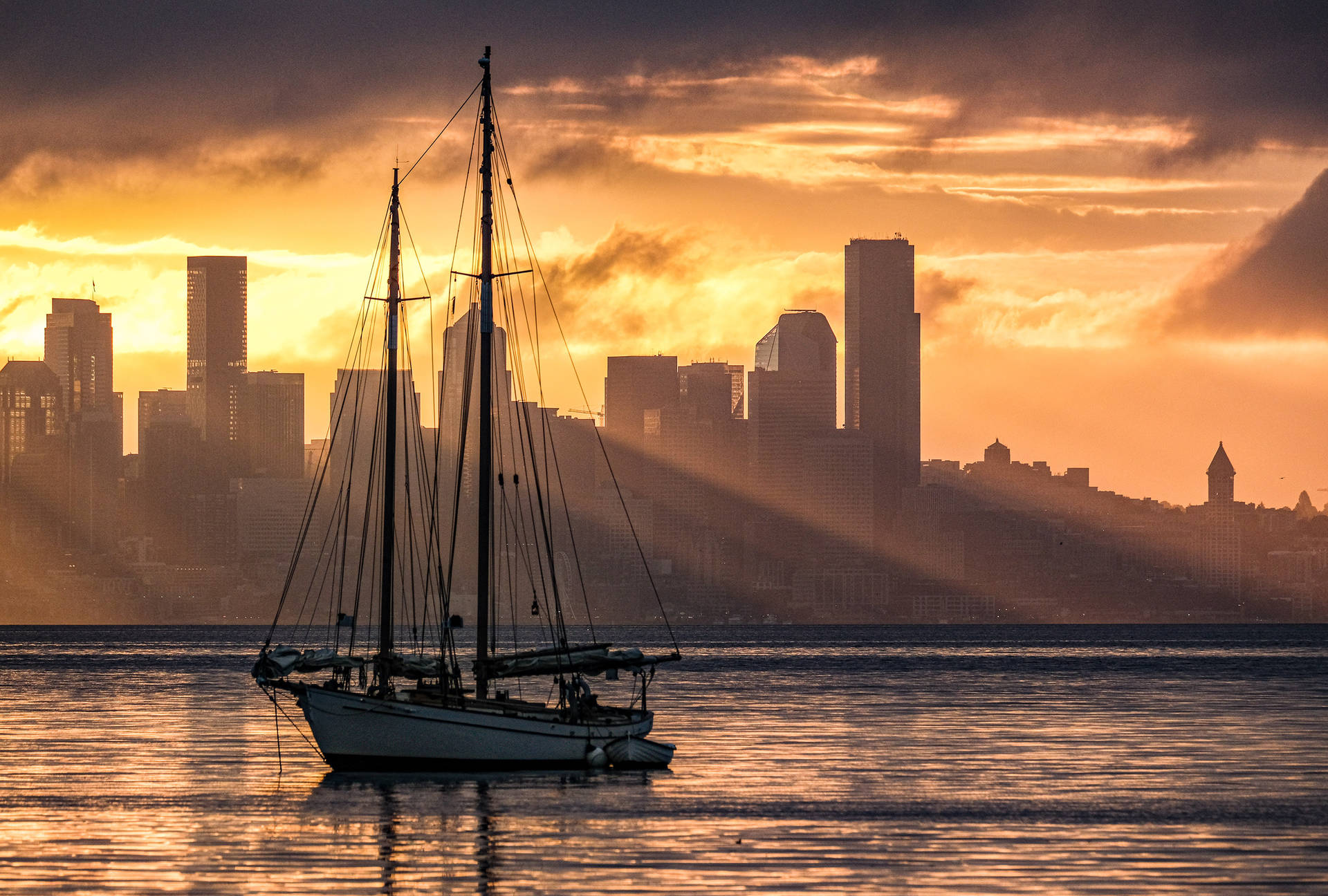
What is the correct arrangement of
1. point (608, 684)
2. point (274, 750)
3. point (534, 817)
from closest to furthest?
point (534, 817), point (274, 750), point (608, 684)

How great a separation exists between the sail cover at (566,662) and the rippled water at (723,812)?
14.8 ft

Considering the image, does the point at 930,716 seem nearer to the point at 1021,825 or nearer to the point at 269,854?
the point at 1021,825

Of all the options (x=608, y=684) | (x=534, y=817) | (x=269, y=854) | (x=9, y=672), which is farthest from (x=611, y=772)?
(x=9, y=672)

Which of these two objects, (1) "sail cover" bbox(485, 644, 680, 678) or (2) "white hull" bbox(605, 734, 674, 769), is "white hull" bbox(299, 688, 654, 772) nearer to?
(2) "white hull" bbox(605, 734, 674, 769)

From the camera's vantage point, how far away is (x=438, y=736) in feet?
220

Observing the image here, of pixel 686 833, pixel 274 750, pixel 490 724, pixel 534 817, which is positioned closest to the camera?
pixel 686 833

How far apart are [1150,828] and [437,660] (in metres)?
29.9

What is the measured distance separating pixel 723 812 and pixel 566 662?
55.9 ft

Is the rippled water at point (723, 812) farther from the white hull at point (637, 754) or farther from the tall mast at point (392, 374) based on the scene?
the tall mast at point (392, 374)

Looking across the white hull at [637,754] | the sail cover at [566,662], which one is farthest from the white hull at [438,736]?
the sail cover at [566,662]

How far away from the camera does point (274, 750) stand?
266ft

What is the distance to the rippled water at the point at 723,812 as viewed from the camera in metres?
46.3

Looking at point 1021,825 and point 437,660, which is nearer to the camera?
point 1021,825

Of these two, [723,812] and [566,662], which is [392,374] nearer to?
[566,662]
